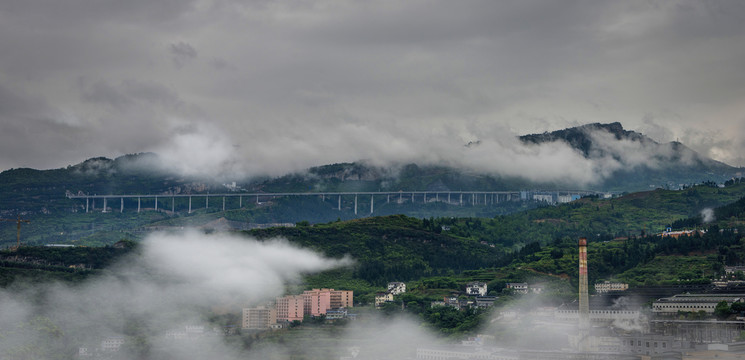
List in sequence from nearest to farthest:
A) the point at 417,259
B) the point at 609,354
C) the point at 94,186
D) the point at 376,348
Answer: the point at 609,354, the point at 376,348, the point at 417,259, the point at 94,186

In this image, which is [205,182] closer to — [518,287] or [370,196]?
[370,196]

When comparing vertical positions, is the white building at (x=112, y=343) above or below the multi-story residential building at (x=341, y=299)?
below

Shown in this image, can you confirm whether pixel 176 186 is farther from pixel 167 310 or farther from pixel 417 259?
pixel 167 310

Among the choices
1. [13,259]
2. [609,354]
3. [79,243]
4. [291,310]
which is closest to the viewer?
[609,354]

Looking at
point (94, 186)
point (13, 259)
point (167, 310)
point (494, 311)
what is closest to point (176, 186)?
point (94, 186)

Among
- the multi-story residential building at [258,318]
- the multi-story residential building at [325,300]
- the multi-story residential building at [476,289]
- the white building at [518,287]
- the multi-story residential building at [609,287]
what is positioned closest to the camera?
the multi-story residential building at [609,287]

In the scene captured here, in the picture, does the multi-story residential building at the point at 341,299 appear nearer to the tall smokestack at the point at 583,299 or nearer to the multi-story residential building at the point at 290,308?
the multi-story residential building at the point at 290,308

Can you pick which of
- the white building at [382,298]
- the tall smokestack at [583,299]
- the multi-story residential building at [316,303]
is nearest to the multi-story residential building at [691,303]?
the tall smokestack at [583,299]

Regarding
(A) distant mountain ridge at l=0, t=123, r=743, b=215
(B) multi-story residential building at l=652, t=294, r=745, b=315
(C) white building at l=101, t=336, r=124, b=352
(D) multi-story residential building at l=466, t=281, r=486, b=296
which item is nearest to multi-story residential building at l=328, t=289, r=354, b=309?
(D) multi-story residential building at l=466, t=281, r=486, b=296
